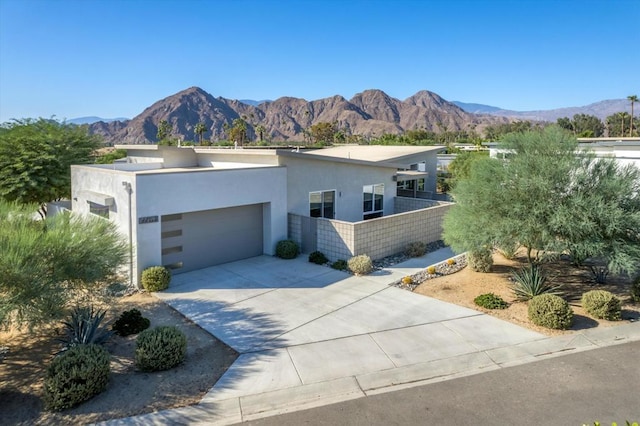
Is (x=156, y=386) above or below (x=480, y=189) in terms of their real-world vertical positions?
below

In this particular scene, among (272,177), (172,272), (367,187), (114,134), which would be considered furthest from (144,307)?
(114,134)

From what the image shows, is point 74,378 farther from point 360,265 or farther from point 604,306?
point 604,306

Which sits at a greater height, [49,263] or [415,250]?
[49,263]

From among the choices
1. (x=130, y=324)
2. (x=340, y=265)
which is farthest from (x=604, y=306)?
(x=130, y=324)

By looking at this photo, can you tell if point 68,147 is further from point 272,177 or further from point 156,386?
point 156,386

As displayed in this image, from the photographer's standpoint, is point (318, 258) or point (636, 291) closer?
point (636, 291)

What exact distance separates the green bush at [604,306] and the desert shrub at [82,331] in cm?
1220

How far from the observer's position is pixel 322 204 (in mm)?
20016

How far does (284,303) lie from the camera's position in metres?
12.6

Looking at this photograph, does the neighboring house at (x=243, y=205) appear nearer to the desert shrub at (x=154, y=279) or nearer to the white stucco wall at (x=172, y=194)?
the white stucco wall at (x=172, y=194)

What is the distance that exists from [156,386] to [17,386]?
2.74 m

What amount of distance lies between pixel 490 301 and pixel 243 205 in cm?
954

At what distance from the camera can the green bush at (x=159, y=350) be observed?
8656mm

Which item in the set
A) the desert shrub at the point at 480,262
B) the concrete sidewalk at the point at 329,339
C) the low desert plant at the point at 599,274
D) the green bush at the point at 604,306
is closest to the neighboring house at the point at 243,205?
the concrete sidewalk at the point at 329,339
